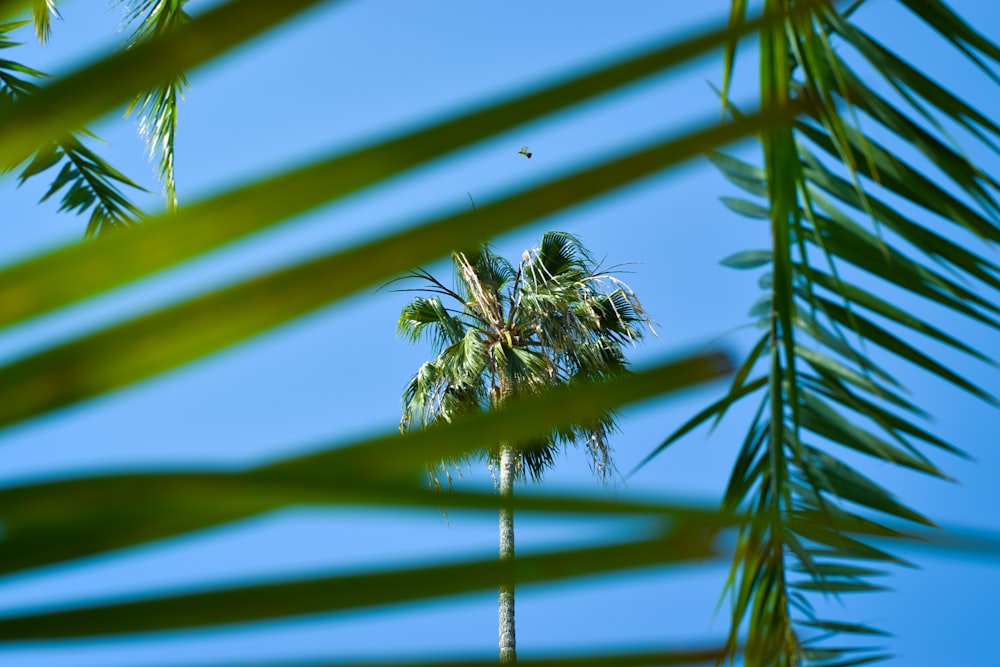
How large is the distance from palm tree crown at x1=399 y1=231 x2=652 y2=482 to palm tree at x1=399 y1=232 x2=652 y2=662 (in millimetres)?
11

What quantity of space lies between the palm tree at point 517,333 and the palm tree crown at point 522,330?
0.01 metres

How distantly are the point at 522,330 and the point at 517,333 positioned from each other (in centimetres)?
7

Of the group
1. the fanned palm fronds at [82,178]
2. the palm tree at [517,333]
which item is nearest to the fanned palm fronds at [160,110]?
the fanned palm fronds at [82,178]

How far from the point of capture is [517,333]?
10.6 meters

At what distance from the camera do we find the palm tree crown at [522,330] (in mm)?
10297

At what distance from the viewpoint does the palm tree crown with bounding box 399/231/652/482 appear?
1030cm

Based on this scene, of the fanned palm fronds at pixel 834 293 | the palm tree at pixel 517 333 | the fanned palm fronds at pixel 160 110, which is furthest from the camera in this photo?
the palm tree at pixel 517 333

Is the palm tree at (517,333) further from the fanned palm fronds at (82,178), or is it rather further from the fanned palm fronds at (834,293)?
the fanned palm fronds at (834,293)

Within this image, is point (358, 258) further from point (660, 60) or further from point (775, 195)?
point (775, 195)

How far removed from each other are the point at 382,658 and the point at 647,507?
0.20 ft

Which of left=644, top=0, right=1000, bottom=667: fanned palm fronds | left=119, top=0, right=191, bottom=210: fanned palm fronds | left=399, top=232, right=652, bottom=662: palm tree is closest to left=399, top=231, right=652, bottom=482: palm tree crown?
left=399, top=232, right=652, bottom=662: palm tree

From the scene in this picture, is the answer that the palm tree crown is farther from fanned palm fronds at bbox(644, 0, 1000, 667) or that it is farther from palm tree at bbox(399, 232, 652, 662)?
fanned palm fronds at bbox(644, 0, 1000, 667)

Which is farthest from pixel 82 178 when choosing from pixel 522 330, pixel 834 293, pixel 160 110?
pixel 522 330

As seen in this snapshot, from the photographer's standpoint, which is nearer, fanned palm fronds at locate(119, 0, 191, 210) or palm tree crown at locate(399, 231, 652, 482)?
fanned palm fronds at locate(119, 0, 191, 210)
